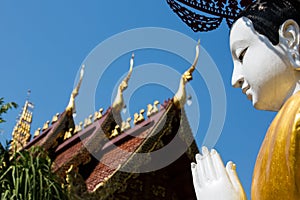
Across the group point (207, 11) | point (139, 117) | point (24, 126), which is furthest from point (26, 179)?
point (24, 126)

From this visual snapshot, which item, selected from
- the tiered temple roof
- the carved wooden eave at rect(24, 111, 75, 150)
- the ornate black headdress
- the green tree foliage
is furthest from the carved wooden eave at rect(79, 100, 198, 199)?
the ornate black headdress

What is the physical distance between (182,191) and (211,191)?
17.4 feet

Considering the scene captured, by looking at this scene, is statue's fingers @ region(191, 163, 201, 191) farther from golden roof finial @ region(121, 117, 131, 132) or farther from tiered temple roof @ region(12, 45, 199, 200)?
golden roof finial @ region(121, 117, 131, 132)

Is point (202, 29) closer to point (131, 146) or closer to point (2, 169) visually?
point (2, 169)

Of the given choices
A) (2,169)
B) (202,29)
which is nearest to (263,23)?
(202,29)

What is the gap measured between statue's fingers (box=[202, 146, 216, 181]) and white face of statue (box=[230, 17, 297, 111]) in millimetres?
196

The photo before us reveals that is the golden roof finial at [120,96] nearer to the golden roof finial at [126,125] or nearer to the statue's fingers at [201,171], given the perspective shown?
the golden roof finial at [126,125]

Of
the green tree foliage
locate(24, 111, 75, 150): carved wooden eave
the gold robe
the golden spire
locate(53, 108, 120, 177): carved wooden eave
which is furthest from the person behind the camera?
the golden spire

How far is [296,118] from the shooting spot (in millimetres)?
1290

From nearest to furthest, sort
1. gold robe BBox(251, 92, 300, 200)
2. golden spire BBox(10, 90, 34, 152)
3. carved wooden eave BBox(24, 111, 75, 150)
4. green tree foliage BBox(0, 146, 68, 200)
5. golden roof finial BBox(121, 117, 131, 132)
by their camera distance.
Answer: gold robe BBox(251, 92, 300, 200), green tree foliage BBox(0, 146, 68, 200), golden roof finial BBox(121, 117, 131, 132), carved wooden eave BBox(24, 111, 75, 150), golden spire BBox(10, 90, 34, 152)

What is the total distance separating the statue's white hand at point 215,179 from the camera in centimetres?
144

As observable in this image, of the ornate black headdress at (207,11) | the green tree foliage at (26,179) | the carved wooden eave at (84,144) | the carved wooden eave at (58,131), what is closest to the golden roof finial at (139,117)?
the carved wooden eave at (84,144)

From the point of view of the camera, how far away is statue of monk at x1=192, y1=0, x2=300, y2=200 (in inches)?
50.2

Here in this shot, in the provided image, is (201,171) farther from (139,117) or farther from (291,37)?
(139,117)
